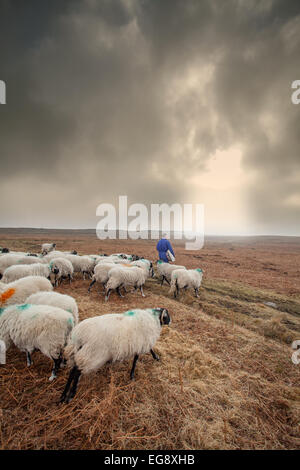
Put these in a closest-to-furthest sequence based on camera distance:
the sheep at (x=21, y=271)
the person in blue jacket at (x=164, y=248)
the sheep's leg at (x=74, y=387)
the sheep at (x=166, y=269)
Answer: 1. the sheep's leg at (x=74, y=387)
2. the sheep at (x=21, y=271)
3. the sheep at (x=166, y=269)
4. the person in blue jacket at (x=164, y=248)

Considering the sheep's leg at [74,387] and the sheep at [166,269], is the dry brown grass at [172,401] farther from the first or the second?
the sheep at [166,269]

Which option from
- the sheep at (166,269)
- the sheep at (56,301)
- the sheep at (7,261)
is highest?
the sheep at (7,261)

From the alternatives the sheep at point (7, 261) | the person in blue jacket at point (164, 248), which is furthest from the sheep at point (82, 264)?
the person in blue jacket at point (164, 248)

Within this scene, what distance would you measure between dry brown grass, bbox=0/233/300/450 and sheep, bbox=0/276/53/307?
1308mm

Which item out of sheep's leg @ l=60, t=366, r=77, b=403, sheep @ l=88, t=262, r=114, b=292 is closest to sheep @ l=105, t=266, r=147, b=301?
sheep @ l=88, t=262, r=114, b=292

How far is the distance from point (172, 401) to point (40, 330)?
9.05 ft

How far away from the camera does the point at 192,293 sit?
31.1 feet

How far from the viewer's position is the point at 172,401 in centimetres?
308

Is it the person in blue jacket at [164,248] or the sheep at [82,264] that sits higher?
the person in blue jacket at [164,248]

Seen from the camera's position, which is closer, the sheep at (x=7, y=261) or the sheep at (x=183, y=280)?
the sheep at (x=183, y=280)

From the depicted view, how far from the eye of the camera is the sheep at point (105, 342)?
300 cm

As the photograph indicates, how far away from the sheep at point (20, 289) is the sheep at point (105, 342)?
2899mm

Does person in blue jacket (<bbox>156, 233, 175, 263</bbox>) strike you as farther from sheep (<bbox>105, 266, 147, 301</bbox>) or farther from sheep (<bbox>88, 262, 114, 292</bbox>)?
sheep (<bbox>88, 262, 114, 292</bbox>)
